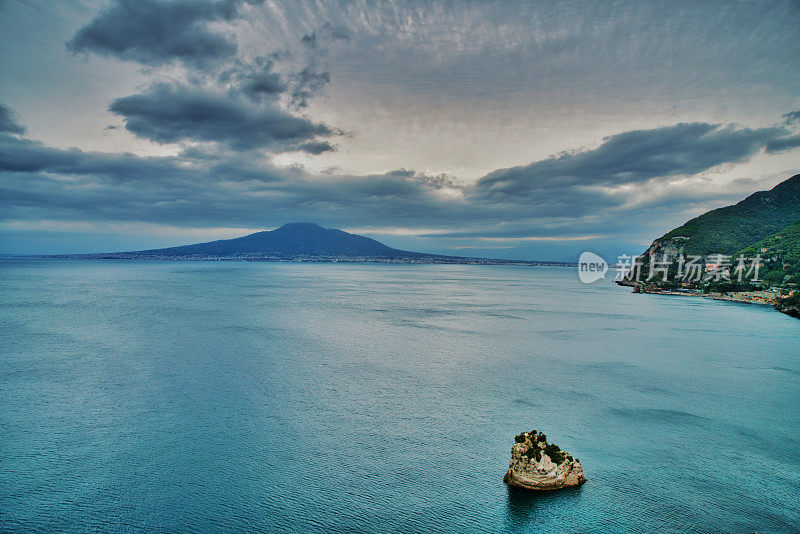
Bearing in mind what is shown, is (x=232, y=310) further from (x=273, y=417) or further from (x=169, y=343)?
(x=273, y=417)

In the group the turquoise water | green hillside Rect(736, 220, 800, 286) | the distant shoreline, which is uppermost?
green hillside Rect(736, 220, 800, 286)

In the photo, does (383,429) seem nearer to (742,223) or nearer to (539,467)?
(539,467)

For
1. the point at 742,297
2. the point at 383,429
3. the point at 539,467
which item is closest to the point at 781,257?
the point at 742,297

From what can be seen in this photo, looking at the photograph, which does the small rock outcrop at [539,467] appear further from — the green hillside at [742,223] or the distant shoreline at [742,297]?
the green hillside at [742,223]

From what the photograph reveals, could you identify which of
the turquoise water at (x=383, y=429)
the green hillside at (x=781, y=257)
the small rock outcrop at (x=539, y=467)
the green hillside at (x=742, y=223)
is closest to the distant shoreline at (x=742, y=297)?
the green hillside at (x=781, y=257)

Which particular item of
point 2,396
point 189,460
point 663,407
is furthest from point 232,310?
point 663,407

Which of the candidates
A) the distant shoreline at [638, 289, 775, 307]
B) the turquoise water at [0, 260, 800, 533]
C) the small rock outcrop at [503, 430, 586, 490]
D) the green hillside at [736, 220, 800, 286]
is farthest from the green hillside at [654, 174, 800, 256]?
the small rock outcrop at [503, 430, 586, 490]

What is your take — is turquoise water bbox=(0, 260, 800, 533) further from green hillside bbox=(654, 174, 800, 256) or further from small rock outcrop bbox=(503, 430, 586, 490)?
green hillside bbox=(654, 174, 800, 256)
